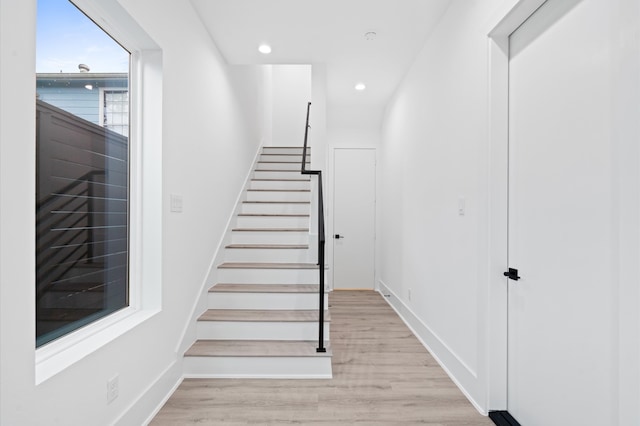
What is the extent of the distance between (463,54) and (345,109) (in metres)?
2.70

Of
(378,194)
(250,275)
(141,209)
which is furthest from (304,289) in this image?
(378,194)

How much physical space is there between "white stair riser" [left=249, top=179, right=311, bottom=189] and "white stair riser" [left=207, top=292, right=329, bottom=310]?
1.99 meters

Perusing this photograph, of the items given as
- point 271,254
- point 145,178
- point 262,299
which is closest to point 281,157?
point 271,254

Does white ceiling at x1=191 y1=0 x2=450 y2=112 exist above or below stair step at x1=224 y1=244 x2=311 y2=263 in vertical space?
above

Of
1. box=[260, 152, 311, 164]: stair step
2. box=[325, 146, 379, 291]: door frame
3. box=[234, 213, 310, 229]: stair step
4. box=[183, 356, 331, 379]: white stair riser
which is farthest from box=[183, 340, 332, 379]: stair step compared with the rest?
box=[260, 152, 311, 164]: stair step

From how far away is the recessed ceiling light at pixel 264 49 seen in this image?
306 cm

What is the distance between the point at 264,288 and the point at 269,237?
0.80 m

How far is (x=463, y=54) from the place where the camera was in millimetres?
2213

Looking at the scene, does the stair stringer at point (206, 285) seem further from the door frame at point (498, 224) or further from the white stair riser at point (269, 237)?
the door frame at point (498, 224)

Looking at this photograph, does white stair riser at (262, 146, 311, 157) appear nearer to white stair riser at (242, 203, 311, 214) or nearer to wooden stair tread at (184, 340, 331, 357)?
white stair riser at (242, 203, 311, 214)

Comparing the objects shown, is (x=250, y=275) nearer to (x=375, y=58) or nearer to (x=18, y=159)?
(x=18, y=159)

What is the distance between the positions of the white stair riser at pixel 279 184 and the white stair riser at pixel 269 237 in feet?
3.49

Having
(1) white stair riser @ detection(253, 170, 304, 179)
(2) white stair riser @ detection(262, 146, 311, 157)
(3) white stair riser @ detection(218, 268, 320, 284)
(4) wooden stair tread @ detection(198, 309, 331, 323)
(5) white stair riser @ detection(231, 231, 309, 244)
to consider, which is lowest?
(4) wooden stair tread @ detection(198, 309, 331, 323)

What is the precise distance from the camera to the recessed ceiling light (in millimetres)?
3057
